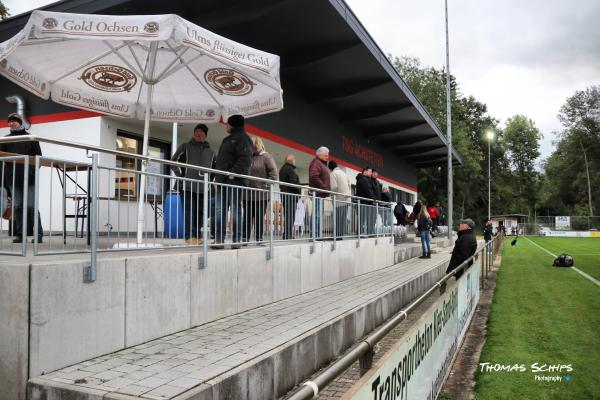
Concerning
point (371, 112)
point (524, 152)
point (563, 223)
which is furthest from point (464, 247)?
point (524, 152)

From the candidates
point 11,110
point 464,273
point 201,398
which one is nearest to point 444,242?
point 464,273

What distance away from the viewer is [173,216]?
18.5 feet

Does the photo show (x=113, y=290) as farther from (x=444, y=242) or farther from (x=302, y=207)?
(x=444, y=242)

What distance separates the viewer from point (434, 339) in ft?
14.3

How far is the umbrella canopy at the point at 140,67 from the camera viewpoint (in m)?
5.02

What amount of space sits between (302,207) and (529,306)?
6.75 meters

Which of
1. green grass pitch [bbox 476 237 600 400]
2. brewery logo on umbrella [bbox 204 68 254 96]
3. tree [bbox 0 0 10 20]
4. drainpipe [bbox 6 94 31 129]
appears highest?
tree [bbox 0 0 10 20]

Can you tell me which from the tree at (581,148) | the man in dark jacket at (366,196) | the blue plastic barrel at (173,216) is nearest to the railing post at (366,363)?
the blue plastic barrel at (173,216)

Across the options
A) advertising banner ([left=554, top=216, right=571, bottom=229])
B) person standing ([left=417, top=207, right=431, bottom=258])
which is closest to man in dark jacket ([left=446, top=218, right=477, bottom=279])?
person standing ([left=417, top=207, right=431, bottom=258])

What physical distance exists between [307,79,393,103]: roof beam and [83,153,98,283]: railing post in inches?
562

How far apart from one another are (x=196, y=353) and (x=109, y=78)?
4.87 m

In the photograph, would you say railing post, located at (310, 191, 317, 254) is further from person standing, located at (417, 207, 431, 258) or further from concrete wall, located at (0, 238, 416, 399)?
person standing, located at (417, 207, 431, 258)

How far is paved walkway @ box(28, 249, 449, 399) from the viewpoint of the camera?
3396 millimetres

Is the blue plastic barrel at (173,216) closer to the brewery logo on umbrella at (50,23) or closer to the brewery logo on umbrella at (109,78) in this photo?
the brewery logo on umbrella at (50,23)
